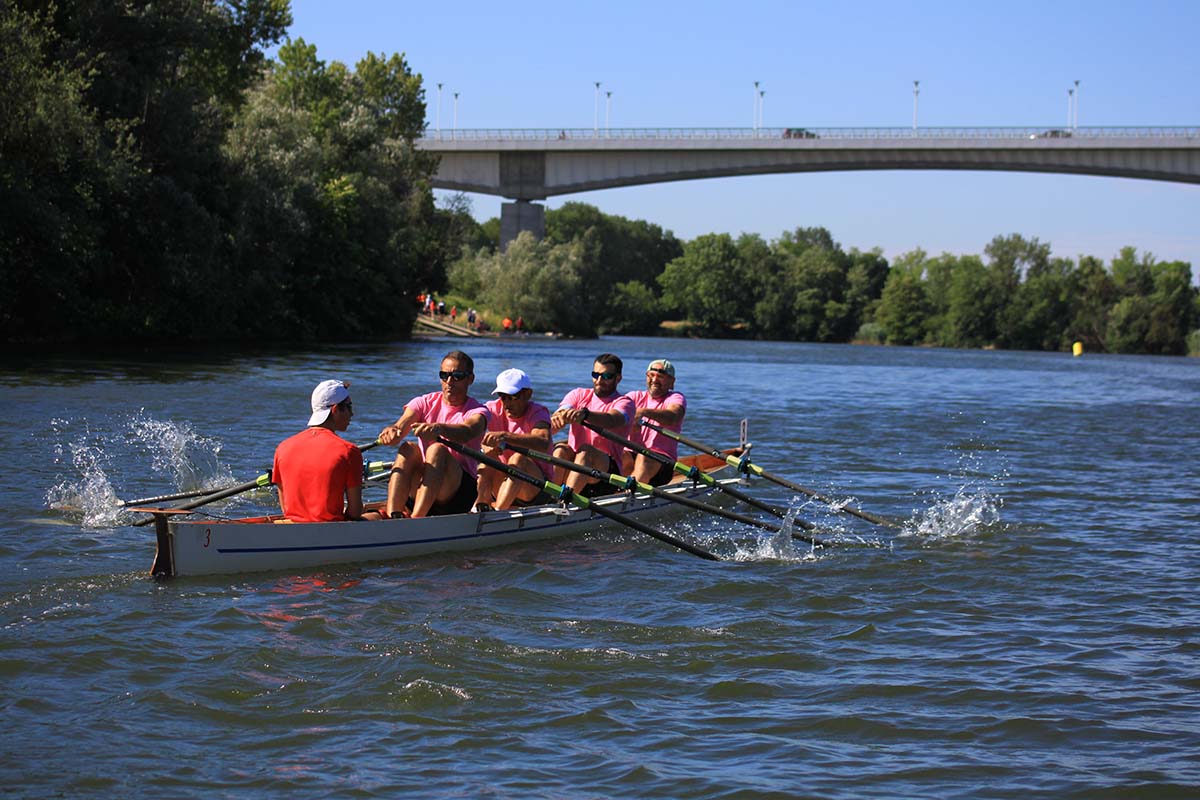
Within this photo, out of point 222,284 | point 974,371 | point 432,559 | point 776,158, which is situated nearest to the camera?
point 432,559

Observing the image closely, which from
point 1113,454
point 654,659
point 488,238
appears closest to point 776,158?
point 1113,454

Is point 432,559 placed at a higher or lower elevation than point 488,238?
lower

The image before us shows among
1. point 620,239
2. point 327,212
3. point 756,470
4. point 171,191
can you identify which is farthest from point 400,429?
point 620,239

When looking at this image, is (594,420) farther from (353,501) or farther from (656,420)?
(353,501)

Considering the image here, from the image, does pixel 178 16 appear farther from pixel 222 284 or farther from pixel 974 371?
pixel 974 371

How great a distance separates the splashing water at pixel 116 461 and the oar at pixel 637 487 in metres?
3.43

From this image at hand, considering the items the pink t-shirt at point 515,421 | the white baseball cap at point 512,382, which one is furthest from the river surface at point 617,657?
the white baseball cap at point 512,382

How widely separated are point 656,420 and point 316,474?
4.59 metres

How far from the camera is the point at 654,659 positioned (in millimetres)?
7766

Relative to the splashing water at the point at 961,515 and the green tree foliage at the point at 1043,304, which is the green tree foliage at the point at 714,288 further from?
the splashing water at the point at 961,515

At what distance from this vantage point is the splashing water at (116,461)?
11680 mm

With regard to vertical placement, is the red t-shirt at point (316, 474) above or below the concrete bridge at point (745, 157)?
below

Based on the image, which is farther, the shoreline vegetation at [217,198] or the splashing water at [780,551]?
the shoreline vegetation at [217,198]

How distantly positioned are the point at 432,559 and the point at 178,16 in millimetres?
27346
